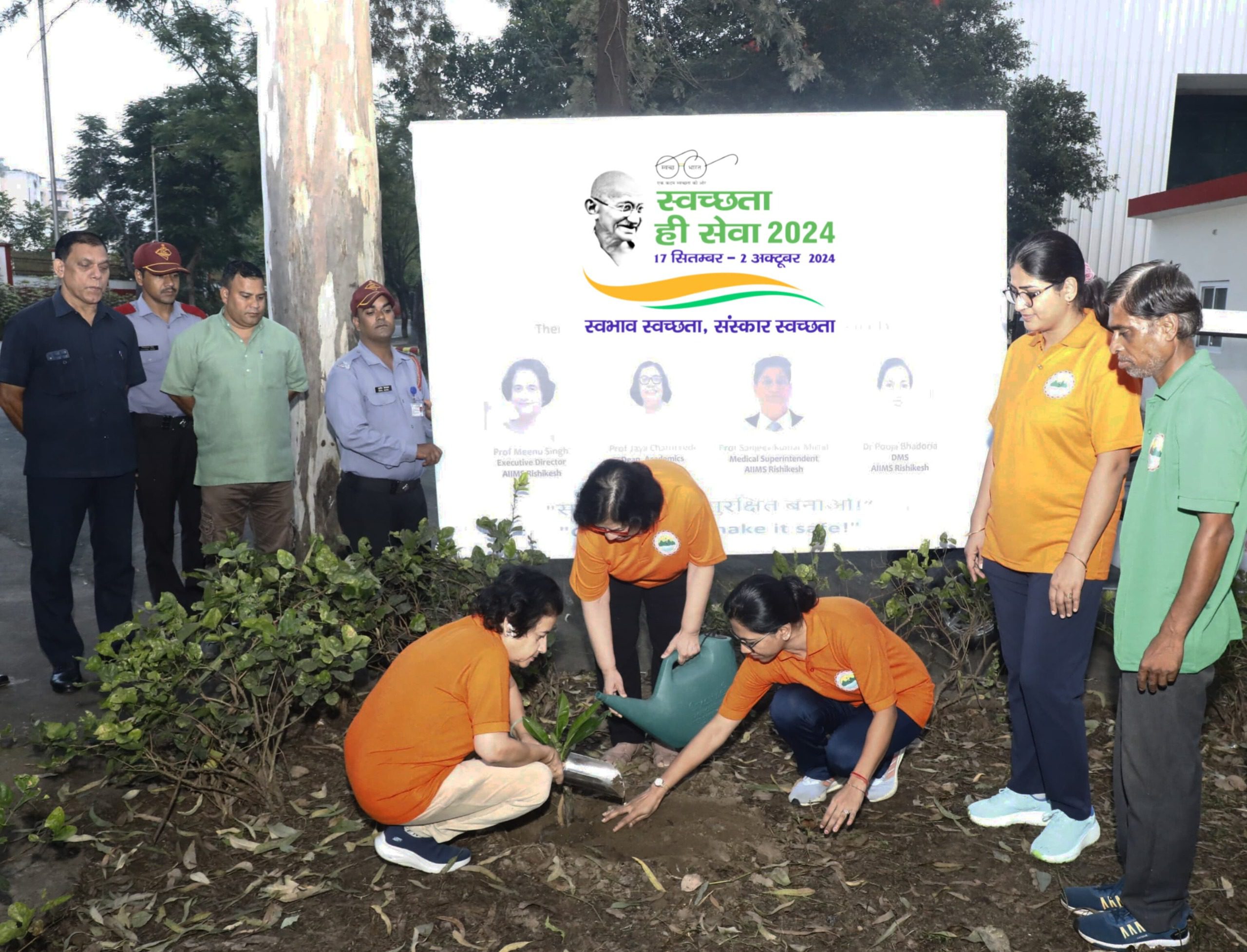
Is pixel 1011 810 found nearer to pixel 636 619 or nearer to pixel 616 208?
pixel 636 619

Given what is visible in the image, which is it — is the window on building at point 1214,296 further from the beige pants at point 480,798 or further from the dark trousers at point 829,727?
the beige pants at point 480,798

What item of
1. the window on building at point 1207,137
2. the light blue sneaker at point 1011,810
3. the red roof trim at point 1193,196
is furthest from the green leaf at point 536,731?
the window on building at point 1207,137

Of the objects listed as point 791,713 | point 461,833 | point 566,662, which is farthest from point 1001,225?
point 461,833

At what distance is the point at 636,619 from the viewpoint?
3902 mm

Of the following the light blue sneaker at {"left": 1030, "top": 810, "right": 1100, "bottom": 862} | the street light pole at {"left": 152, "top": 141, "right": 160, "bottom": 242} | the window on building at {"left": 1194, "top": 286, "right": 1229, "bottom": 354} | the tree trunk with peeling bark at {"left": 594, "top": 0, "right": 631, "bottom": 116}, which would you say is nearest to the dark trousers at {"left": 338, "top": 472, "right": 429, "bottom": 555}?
the light blue sneaker at {"left": 1030, "top": 810, "right": 1100, "bottom": 862}

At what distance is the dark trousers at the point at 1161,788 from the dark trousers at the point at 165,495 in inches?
151

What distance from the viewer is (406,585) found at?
4.22 metres

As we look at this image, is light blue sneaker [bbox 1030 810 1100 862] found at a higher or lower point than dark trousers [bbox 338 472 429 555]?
lower

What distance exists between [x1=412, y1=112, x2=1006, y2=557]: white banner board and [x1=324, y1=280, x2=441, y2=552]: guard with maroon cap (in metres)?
0.15

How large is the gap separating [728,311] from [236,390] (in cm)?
210

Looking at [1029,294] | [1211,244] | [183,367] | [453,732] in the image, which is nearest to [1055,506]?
[1029,294]

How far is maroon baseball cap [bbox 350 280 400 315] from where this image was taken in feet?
14.6

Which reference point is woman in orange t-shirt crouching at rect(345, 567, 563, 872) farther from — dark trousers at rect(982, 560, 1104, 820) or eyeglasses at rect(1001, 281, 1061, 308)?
eyeglasses at rect(1001, 281, 1061, 308)

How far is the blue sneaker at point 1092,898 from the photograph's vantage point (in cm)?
285
